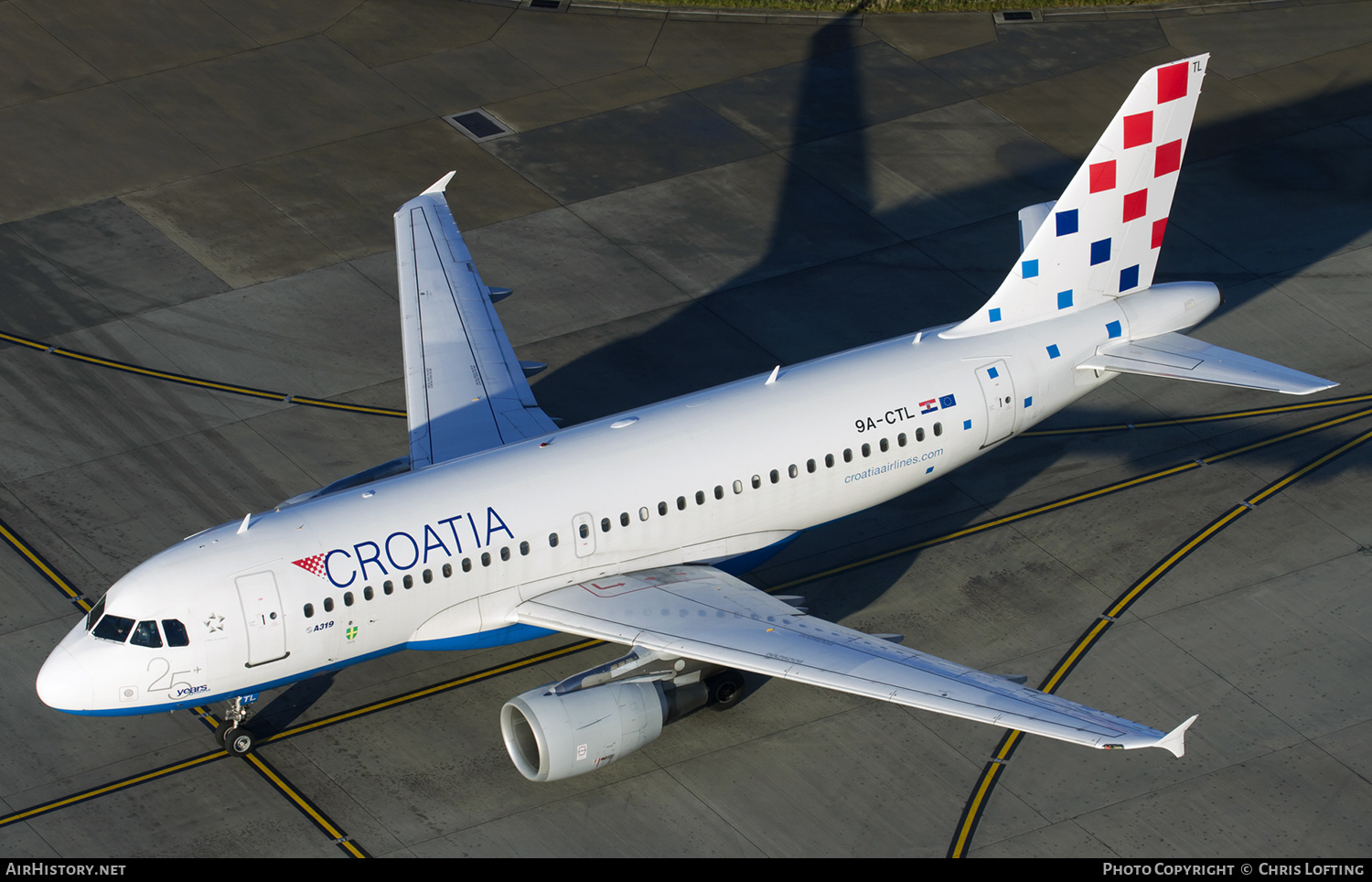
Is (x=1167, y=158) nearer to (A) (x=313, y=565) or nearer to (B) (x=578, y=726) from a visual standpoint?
(B) (x=578, y=726)

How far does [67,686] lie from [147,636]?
1822 mm

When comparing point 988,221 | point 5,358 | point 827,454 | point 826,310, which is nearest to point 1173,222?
point 988,221

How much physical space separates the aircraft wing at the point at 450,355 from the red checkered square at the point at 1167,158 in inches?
610

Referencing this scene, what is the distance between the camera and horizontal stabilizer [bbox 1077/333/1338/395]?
111ft

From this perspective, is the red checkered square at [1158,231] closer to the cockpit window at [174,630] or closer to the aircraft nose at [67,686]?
the cockpit window at [174,630]

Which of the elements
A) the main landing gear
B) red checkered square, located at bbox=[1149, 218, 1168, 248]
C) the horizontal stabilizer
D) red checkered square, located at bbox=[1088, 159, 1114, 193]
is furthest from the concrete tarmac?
red checkered square, located at bbox=[1088, 159, 1114, 193]

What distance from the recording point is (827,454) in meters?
33.7

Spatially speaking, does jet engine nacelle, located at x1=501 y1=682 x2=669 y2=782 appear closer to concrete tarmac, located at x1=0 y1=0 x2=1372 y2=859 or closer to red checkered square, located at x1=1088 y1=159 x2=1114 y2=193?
concrete tarmac, located at x1=0 y1=0 x2=1372 y2=859

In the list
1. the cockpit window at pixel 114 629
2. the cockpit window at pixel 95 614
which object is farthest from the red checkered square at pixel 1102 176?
the cockpit window at pixel 95 614

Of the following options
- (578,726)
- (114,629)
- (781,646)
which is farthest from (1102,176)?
(114,629)

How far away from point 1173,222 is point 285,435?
93.5ft

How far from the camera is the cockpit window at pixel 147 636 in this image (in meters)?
28.8

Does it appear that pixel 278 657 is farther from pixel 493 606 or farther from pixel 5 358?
pixel 5 358
